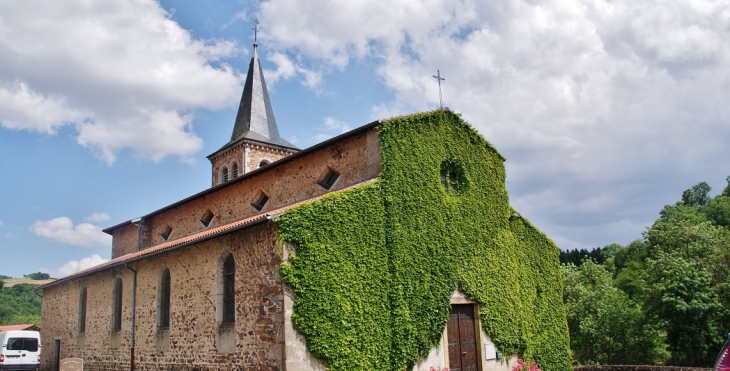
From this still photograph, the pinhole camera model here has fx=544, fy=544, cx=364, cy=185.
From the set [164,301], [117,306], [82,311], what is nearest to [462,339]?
[164,301]

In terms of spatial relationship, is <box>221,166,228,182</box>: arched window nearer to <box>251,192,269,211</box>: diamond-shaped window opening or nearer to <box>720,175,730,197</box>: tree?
→ <box>251,192,269,211</box>: diamond-shaped window opening

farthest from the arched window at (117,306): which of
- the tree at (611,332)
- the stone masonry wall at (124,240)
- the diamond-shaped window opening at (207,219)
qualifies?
the tree at (611,332)

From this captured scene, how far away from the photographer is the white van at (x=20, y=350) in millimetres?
22891

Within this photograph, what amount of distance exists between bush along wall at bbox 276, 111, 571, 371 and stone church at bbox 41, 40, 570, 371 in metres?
0.04

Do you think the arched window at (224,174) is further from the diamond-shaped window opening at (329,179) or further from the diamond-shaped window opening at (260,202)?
the diamond-shaped window opening at (329,179)

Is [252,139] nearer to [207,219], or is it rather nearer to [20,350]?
[207,219]

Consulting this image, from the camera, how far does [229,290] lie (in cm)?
1511

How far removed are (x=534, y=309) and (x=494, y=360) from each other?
3222 mm

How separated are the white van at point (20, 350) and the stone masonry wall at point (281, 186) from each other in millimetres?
6005

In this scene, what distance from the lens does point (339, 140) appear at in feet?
56.0

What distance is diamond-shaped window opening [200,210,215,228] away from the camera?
2192 centimetres

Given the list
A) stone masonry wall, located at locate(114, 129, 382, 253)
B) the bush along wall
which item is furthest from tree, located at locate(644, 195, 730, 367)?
stone masonry wall, located at locate(114, 129, 382, 253)

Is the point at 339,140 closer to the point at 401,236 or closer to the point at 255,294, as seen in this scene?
the point at 401,236

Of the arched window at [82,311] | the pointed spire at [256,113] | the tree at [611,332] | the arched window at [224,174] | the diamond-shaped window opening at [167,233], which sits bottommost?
the tree at [611,332]
